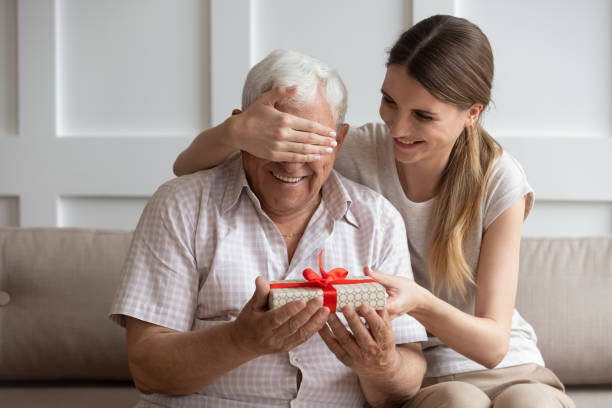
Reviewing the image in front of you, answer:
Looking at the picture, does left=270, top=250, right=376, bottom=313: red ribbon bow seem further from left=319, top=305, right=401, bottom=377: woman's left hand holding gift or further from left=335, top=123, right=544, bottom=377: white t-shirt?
left=335, top=123, right=544, bottom=377: white t-shirt

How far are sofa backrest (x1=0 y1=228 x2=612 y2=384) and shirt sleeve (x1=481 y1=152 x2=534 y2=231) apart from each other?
1.49ft

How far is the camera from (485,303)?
1.50m

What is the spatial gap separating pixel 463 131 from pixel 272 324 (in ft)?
2.63

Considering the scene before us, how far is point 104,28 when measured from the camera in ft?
7.86

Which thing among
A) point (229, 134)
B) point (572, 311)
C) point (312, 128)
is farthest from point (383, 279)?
point (572, 311)

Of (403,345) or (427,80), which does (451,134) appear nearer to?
(427,80)

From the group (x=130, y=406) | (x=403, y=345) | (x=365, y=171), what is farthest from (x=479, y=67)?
(x=130, y=406)

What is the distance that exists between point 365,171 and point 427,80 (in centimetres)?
35

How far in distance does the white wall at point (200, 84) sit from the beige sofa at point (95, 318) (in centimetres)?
47

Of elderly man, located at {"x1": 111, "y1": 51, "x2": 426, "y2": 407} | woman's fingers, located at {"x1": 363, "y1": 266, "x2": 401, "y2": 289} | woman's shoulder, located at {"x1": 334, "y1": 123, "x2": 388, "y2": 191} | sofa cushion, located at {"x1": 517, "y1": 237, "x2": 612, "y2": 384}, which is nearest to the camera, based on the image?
woman's fingers, located at {"x1": 363, "y1": 266, "x2": 401, "y2": 289}

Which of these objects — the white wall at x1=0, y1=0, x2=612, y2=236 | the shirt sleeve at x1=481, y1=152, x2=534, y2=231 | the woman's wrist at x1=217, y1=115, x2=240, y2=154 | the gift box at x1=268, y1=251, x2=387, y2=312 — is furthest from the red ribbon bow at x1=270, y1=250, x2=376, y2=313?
the white wall at x1=0, y1=0, x2=612, y2=236

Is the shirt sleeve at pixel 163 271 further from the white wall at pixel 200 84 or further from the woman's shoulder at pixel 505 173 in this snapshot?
the white wall at pixel 200 84

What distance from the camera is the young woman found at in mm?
1348

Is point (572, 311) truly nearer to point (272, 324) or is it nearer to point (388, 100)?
point (388, 100)
